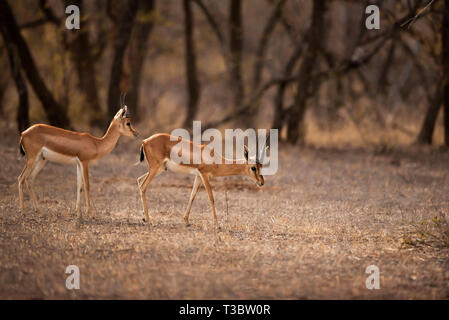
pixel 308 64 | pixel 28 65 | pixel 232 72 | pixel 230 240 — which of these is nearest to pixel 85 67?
pixel 28 65

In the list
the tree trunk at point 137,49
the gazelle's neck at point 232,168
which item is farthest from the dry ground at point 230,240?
the tree trunk at point 137,49

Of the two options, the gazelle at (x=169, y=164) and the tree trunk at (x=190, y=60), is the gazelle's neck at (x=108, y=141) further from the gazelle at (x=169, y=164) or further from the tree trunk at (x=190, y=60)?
the tree trunk at (x=190, y=60)

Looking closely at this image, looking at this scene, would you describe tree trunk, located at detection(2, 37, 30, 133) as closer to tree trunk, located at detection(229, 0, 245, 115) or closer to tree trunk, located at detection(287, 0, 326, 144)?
tree trunk, located at detection(287, 0, 326, 144)

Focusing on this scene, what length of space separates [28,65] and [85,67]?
316 cm

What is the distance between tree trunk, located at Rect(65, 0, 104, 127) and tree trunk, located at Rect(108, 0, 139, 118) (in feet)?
4.74

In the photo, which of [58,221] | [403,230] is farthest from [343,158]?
[58,221]

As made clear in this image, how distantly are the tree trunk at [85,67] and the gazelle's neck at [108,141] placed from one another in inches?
293

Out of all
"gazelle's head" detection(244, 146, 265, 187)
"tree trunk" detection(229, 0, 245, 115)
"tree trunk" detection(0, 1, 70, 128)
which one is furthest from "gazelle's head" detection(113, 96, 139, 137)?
"tree trunk" detection(229, 0, 245, 115)

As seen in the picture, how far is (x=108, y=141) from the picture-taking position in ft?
22.9

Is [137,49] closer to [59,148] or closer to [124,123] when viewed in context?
[124,123]

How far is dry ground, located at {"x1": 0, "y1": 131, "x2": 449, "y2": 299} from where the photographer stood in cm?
479

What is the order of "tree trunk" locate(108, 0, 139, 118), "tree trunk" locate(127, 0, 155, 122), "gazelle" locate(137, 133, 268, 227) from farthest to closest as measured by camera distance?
1. "tree trunk" locate(127, 0, 155, 122)
2. "tree trunk" locate(108, 0, 139, 118)
3. "gazelle" locate(137, 133, 268, 227)

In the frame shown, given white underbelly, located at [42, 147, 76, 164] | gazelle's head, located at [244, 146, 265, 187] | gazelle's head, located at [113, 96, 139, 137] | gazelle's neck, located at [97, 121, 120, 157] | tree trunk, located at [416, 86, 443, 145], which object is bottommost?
gazelle's head, located at [244, 146, 265, 187]
